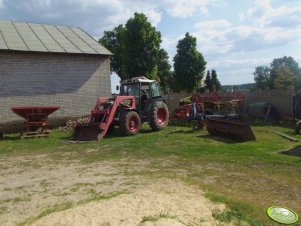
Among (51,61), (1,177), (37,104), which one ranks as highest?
(51,61)

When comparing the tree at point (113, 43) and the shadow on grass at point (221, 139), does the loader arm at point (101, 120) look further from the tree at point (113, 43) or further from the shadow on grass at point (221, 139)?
the tree at point (113, 43)

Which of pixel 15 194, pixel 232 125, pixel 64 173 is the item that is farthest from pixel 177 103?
pixel 15 194

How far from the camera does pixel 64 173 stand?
8750 millimetres

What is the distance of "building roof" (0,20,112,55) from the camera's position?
17938 mm

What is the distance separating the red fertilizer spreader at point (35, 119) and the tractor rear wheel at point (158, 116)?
4.03m

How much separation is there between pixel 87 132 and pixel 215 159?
6031 millimetres

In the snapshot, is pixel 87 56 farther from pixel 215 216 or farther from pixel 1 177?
pixel 215 216

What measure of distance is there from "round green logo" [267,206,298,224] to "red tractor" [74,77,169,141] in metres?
8.93

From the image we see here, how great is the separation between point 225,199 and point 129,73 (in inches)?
1062

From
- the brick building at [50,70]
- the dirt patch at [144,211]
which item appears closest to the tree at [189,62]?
the brick building at [50,70]

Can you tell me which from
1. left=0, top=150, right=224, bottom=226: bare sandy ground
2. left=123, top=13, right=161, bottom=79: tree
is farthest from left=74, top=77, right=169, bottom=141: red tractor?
left=123, top=13, right=161, bottom=79: tree

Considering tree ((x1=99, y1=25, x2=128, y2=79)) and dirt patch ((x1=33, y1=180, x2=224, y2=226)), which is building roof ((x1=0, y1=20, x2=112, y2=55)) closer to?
dirt patch ((x1=33, y1=180, x2=224, y2=226))

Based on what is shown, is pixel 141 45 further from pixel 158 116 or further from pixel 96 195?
pixel 96 195

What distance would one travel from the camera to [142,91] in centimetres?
1680
